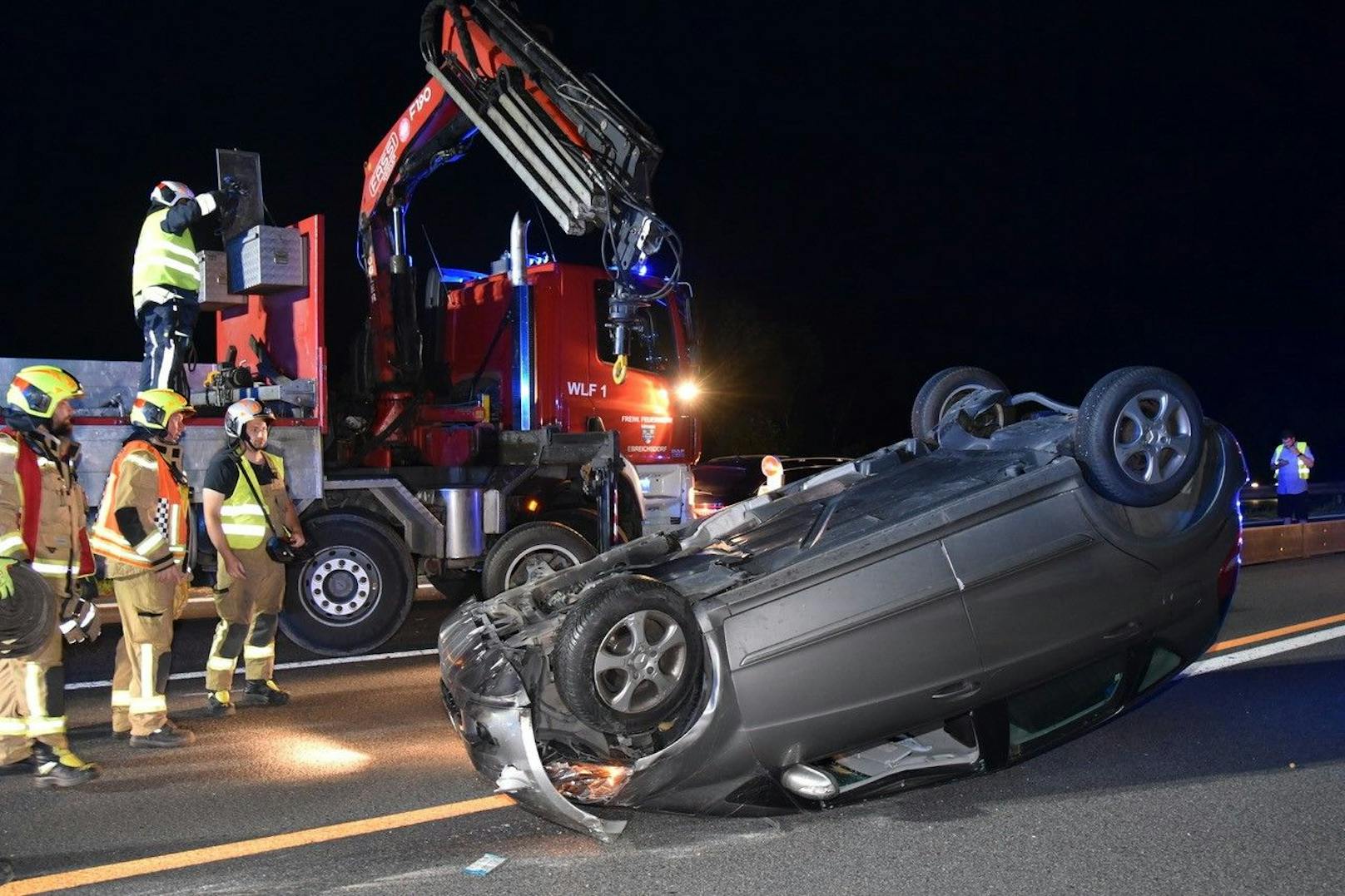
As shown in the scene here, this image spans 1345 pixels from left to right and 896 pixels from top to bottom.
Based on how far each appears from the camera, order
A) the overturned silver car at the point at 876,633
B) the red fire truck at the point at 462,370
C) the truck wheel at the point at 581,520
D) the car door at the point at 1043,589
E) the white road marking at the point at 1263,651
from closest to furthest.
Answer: the overturned silver car at the point at 876,633
the car door at the point at 1043,589
the white road marking at the point at 1263,651
the red fire truck at the point at 462,370
the truck wheel at the point at 581,520

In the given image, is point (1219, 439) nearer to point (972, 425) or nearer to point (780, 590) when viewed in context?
point (972, 425)

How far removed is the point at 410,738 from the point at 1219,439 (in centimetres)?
390

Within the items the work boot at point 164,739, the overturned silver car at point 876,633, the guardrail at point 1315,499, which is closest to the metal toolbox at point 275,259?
the work boot at point 164,739

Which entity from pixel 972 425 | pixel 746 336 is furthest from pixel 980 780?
pixel 746 336

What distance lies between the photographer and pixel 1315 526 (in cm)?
1418

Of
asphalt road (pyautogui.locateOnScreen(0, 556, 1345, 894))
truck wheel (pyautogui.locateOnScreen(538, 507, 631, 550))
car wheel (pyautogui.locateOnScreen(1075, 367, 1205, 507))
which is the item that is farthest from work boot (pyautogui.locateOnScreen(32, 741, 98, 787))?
truck wheel (pyautogui.locateOnScreen(538, 507, 631, 550))

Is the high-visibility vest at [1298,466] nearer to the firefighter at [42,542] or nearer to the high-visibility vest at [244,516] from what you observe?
the high-visibility vest at [244,516]

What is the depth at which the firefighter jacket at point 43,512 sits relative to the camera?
204 inches

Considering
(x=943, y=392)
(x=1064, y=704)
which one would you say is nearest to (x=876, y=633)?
(x=1064, y=704)

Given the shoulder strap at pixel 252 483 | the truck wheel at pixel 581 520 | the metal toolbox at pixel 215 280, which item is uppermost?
the metal toolbox at pixel 215 280

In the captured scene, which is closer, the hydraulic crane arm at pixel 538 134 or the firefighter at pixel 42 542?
the firefighter at pixel 42 542

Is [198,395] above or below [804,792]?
above

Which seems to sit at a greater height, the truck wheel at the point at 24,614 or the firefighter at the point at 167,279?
the firefighter at the point at 167,279

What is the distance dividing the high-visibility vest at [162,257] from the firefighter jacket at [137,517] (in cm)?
269
